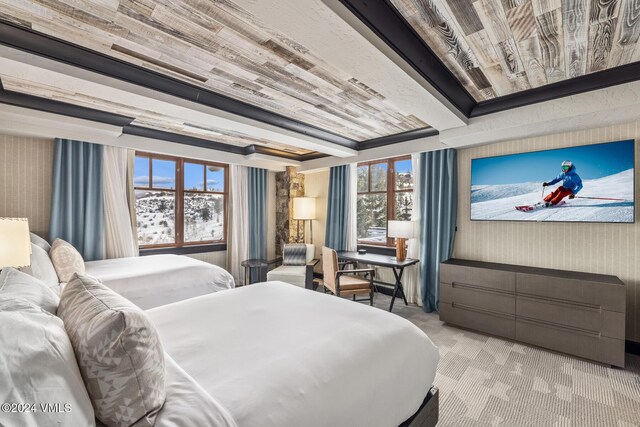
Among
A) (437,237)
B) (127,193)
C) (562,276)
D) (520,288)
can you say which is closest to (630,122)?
(562,276)

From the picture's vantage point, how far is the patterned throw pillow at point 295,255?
194 inches

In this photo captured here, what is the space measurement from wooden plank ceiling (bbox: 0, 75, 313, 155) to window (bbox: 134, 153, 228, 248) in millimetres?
782

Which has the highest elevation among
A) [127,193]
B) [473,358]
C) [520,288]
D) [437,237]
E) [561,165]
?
[561,165]

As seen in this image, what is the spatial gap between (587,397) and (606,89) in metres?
2.50

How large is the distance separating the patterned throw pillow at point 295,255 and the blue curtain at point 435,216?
6.57 ft

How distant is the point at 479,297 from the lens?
10.5 feet

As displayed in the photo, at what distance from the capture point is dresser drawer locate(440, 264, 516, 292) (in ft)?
9.90

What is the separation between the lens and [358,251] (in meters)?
4.66

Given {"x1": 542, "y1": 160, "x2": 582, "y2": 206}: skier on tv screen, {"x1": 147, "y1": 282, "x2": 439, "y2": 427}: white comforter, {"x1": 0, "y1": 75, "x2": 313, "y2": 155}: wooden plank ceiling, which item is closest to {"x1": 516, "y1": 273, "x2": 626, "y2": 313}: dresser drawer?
{"x1": 542, "y1": 160, "x2": 582, "y2": 206}: skier on tv screen

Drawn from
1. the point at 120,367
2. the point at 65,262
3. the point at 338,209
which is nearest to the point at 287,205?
the point at 338,209

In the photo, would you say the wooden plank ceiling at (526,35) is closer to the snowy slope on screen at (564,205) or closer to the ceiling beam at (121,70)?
the snowy slope on screen at (564,205)

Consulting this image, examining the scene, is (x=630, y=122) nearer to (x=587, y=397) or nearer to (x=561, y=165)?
(x=561, y=165)

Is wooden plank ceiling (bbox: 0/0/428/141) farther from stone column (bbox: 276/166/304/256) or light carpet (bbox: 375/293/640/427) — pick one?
stone column (bbox: 276/166/304/256)

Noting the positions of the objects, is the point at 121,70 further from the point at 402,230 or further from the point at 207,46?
the point at 402,230
